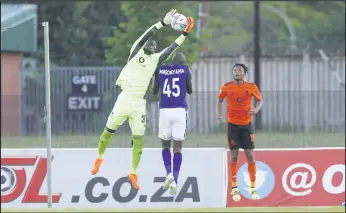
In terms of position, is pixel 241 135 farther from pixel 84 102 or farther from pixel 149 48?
pixel 84 102

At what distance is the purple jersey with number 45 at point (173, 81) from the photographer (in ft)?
59.1

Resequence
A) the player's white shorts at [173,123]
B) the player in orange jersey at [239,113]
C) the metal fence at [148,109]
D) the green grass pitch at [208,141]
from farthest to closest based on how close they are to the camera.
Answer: the metal fence at [148,109], the green grass pitch at [208,141], the player in orange jersey at [239,113], the player's white shorts at [173,123]

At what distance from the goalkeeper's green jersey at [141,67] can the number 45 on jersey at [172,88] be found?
0.86 ft

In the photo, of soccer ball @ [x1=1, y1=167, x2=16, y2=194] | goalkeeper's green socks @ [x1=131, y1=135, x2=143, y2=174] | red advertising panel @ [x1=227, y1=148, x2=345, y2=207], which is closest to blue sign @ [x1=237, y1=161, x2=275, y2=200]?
red advertising panel @ [x1=227, y1=148, x2=345, y2=207]

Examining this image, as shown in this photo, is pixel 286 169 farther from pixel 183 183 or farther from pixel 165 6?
pixel 165 6

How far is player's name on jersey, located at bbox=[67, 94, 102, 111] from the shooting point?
36.9 metres

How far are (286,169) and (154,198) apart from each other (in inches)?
97.7

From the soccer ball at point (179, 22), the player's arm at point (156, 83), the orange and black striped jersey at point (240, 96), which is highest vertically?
the soccer ball at point (179, 22)

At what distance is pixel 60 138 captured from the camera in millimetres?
24828

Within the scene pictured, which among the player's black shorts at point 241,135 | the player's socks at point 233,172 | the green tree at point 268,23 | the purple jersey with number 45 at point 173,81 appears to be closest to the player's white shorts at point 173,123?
the purple jersey with number 45 at point 173,81

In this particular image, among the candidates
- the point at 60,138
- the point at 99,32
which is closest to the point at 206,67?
the point at 99,32

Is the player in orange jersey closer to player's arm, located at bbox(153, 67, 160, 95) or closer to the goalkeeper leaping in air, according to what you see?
player's arm, located at bbox(153, 67, 160, 95)

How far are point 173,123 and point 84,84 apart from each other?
19910mm

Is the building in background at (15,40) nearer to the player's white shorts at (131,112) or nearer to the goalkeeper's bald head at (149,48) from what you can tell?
the player's white shorts at (131,112)
